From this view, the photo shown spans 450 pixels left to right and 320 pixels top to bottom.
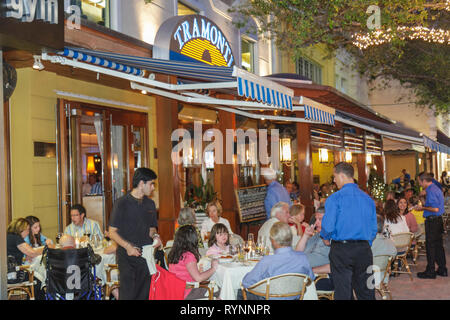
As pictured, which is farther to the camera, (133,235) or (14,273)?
(14,273)

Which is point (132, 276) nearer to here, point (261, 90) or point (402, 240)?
point (261, 90)

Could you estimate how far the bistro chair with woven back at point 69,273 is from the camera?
5348 millimetres

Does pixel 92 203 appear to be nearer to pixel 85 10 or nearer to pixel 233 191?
pixel 233 191

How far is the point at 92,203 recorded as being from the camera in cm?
962

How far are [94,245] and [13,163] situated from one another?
236 centimetres

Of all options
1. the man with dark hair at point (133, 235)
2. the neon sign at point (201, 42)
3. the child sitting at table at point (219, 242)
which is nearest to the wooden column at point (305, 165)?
the neon sign at point (201, 42)

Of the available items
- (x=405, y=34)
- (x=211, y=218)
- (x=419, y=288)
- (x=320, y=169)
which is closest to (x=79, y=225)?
(x=211, y=218)

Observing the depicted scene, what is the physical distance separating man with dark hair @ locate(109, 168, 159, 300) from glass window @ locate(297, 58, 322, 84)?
13.9 metres

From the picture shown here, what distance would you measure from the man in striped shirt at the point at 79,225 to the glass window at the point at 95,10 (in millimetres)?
3295

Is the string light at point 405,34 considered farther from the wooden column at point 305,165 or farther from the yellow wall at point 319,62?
the yellow wall at point 319,62

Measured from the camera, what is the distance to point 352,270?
5.39 m

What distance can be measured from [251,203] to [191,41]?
356 cm

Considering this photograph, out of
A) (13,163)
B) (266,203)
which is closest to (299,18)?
(266,203)

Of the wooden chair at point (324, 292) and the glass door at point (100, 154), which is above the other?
the glass door at point (100, 154)
